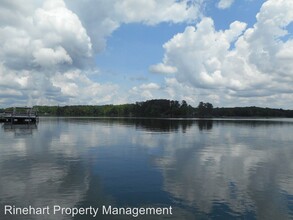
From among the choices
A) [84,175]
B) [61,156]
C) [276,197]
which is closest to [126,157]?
[61,156]

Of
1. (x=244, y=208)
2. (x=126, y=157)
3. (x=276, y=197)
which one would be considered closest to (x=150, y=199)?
(x=244, y=208)

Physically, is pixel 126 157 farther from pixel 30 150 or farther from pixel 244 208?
pixel 244 208

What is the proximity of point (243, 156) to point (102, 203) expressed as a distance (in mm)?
22943

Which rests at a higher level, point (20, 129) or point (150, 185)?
point (20, 129)

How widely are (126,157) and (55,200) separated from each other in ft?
55.2

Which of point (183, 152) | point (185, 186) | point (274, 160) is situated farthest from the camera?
point (183, 152)

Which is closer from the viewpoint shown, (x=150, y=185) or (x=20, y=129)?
(x=150, y=185)

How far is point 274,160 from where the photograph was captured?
34.3 meters

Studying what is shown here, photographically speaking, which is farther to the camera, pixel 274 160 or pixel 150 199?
pixel 274 160

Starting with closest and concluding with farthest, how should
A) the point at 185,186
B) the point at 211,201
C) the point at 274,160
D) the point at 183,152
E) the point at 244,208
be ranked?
the point at 244,208 → the point at 211,201 → the point at 185,186 → the point at 274,160 → the point at 183,152

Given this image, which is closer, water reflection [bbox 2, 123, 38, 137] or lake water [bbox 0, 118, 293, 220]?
lake water [bbox 0, 118, 293, 220]

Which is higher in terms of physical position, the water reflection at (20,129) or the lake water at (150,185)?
the water reflection at (20,129)

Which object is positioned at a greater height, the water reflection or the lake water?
the water reflection

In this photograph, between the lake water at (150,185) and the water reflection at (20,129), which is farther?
the water reflection at (20,129)
